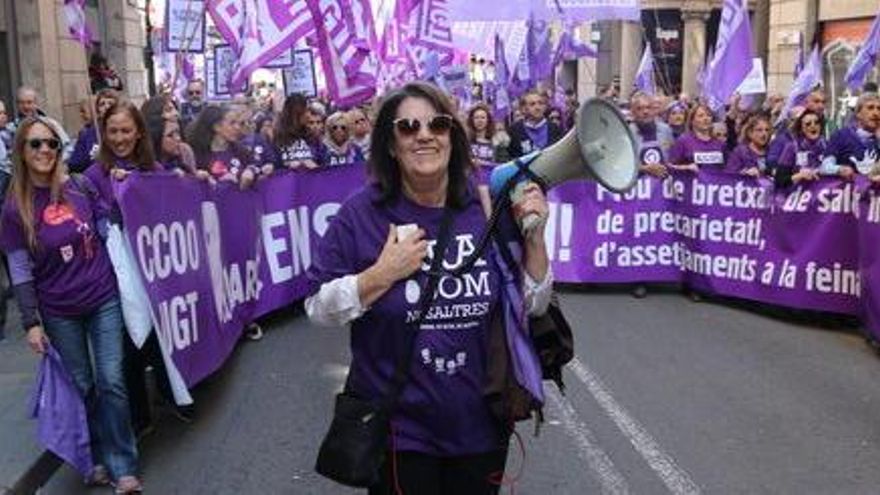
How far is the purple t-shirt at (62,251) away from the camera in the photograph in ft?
15.8

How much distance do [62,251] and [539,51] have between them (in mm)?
13509

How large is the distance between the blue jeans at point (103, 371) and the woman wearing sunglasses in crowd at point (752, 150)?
6284mm

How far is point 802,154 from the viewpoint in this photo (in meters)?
9.48

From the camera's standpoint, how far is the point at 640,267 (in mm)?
10297

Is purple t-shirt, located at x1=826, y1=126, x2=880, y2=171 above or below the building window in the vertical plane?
below

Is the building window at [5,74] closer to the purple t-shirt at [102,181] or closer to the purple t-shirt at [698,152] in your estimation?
the purple t-shirt at [698,152]

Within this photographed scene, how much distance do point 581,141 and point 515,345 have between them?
0.56m

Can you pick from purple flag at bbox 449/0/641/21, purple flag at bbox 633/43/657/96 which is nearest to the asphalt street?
purple flag at bbox 449/0/641/21

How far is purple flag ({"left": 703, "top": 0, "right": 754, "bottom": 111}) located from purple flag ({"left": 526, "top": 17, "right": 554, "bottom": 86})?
340 centimetres

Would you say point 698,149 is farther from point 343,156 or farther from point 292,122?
point 292,122

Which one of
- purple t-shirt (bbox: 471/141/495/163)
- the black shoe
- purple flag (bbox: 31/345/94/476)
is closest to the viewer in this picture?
purple flag (bbox: 31/345/94/476)

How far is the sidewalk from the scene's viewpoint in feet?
17.2

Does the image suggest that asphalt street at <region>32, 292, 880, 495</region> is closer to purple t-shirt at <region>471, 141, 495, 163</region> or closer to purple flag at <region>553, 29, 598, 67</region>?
purple t-shirt at <region>471, 141, 495, 163</region>

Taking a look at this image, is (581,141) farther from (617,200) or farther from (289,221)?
(617,200)
